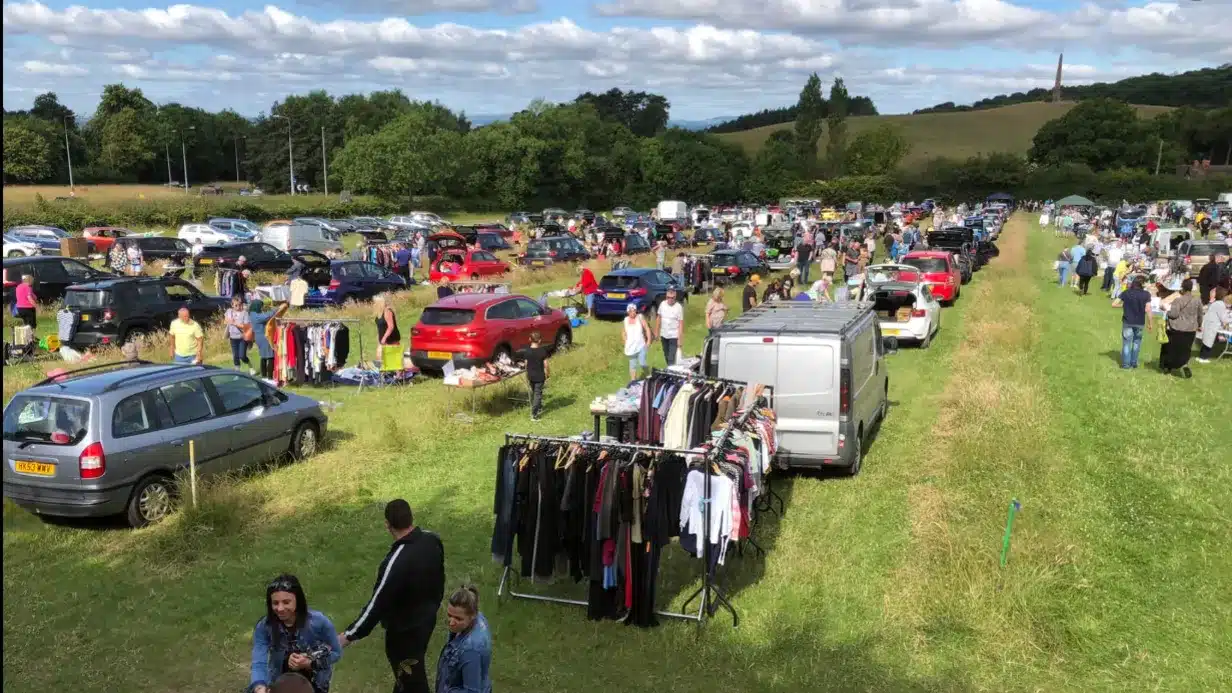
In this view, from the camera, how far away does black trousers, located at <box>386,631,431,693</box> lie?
18.3 feet

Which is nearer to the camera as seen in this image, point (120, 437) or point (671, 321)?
point (120, 437)

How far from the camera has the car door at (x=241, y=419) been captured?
1096 cm

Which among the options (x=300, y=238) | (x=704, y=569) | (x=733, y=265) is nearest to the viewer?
(x=704, y=569)

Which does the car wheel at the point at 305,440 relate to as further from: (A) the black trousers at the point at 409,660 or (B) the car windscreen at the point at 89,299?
(B) the car windscreen at the point at 89,299

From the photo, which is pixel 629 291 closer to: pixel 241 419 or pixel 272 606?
pixel 241 419

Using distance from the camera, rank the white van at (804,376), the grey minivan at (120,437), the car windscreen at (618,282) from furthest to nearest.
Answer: the car windscreen at (618,282)
the white van at (804,376)
the grey minivan at (120,437)

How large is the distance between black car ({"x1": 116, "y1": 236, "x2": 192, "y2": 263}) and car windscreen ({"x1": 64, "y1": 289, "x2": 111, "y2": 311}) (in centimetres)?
1642

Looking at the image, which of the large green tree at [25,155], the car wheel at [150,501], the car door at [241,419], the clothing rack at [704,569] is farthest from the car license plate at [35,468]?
the large green tree at [25,155]

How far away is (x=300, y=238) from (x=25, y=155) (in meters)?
60.7

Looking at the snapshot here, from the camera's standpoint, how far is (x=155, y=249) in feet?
115

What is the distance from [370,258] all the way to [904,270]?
19226 mm

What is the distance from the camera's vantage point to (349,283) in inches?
1013

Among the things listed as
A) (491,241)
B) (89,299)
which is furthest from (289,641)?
(491,241)

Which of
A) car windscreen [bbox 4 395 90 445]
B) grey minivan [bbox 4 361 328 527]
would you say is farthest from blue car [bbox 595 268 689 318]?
car windscreen [bbox 4 395 90 445]
